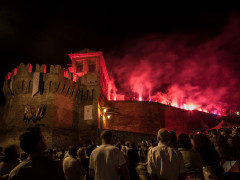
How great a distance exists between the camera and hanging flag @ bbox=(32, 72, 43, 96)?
20.7 m

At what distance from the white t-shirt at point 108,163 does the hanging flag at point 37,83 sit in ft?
63.4

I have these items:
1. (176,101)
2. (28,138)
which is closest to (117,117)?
(176,101)

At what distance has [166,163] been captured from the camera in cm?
292

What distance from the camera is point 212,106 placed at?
44.7 m

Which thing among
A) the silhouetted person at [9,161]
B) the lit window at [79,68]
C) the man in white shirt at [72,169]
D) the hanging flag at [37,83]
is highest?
the lit window at [79,68]

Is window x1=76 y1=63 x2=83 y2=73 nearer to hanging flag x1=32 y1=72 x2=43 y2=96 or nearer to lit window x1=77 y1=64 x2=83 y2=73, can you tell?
lit window x1=77 y1=64 x2=83 y2=73

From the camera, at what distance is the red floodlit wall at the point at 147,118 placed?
27.9 meters

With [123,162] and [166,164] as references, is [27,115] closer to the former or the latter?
Answer: [123,162]

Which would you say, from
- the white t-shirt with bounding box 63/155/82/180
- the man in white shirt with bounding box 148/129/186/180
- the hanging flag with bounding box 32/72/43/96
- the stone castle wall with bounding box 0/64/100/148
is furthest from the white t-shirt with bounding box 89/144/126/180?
the hanging flag with bounding box 32/72/43/96

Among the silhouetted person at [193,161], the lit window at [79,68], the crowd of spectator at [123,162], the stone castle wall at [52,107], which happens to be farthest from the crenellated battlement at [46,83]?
the silhouetted person at [193,161]

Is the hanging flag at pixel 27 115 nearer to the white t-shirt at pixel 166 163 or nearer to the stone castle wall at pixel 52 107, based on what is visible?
the stone castle wall at pixel 52 107

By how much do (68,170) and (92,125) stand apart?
1750 cm

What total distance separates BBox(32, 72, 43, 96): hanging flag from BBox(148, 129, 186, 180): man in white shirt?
19877mm

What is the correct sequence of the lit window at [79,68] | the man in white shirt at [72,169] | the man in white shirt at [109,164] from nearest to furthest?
the man in white shirt at [109,164] < the man in white shirt at [72,169] < the lit window at [79,68]
